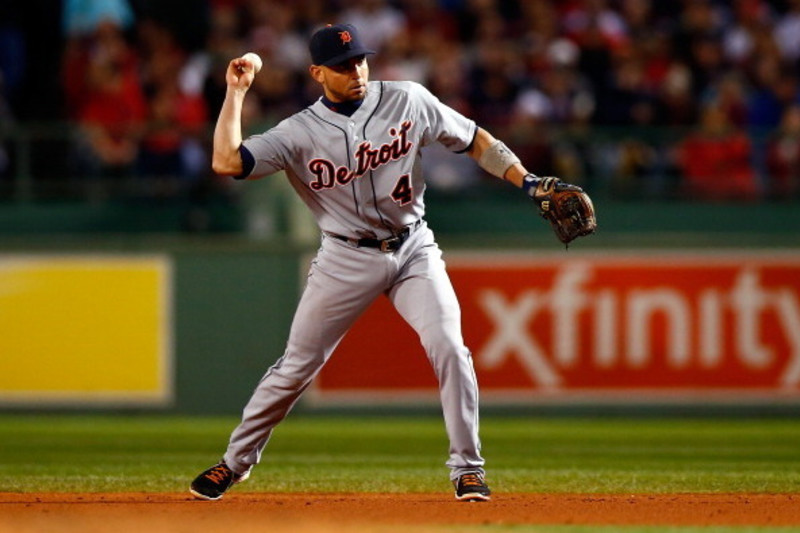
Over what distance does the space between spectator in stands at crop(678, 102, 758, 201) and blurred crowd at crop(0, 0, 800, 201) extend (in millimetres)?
12

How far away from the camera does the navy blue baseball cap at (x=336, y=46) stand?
21.4ft

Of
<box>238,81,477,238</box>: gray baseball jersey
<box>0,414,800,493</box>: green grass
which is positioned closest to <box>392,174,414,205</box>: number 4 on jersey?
<box>238,81,477,238</box>: gray baseball jersey

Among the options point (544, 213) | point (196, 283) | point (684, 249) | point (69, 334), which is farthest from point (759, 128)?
point (544, 213)

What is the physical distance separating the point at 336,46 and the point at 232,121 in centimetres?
55

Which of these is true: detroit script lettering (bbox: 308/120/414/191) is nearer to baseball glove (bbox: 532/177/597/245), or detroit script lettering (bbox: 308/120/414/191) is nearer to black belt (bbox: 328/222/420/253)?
black belt (bbox: 328/222/420/253)

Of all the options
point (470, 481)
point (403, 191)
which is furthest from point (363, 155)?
point (470, 481)

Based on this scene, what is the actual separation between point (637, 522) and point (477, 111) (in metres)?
7.59

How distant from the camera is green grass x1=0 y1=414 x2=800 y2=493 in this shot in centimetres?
792

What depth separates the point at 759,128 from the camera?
44.7ft

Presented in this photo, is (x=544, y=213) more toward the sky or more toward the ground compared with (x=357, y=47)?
more toward the ground

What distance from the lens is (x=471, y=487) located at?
6.67 m

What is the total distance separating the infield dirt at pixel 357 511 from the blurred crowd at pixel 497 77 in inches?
225

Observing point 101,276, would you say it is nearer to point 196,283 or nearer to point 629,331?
point 196,283

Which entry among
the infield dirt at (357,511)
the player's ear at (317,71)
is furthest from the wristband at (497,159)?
the infield dirt at (357,511)
